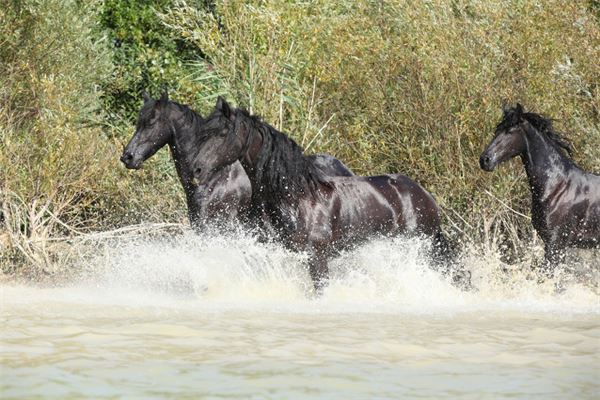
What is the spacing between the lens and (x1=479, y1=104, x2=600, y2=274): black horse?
11.2 metres

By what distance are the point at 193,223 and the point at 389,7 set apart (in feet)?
18.6

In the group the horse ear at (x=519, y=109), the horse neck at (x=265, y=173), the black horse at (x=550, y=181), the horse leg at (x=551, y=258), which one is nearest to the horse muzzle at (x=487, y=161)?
the black horse at (x=550, y=181)

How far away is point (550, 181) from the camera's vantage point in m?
11.2

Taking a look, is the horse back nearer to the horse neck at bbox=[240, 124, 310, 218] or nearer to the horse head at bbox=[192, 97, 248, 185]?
the horse neck at bbox=[240, 124, 310, 218]

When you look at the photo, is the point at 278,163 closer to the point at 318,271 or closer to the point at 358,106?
the point at 318,271

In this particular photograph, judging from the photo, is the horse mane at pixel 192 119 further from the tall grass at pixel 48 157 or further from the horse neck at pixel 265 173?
the tall grass at pixel 48 157

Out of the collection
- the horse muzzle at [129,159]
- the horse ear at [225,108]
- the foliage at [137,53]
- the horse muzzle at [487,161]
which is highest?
the foliage at [137,53]

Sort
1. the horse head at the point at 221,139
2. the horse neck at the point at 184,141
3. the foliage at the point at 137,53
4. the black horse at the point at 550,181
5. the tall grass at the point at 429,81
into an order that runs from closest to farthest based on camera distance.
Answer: the horse head at the point at 221,139
the horse neck at the point at 184,141
the black horse at the point at 550,181
the tall grass at the point at 429,81
the foliage at the point at 137,53

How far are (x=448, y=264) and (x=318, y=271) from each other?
1896 millimetres

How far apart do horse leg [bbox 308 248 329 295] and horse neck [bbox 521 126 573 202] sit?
262 centimetres

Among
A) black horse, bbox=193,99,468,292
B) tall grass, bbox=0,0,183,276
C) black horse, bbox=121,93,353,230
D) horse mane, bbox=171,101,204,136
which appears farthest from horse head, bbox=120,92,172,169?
tall grass, bbox=0,0,183,276

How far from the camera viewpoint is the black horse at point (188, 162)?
10844 millimetres

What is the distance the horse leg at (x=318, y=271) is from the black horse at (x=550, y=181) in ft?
7.53

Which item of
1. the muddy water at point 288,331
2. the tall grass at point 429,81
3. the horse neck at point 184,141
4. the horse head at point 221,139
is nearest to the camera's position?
the muddy water at point 288,331
